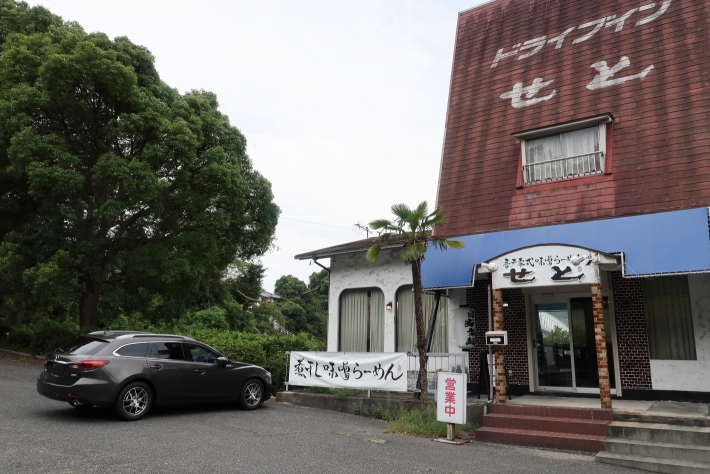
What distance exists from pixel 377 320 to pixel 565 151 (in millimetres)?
6777

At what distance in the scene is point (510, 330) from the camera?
479 inches

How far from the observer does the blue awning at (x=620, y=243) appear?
905cm

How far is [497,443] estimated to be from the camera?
29.9 ft

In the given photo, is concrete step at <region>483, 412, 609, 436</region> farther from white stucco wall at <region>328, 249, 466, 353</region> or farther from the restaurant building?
white stucco wall at <region>328, 249, 466, 353</region>

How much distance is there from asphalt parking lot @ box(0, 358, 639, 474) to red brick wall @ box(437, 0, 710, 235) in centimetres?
548

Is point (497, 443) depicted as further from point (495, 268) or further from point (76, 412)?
point (76, 412)

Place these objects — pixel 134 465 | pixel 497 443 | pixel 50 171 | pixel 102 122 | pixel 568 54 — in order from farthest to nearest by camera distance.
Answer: pixel 102 122 → pixel 50 171 → pixel 568 54 → pixel 497 443 → pixel 134 465

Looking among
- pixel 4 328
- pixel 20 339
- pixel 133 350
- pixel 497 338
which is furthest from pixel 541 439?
pixel 4 328

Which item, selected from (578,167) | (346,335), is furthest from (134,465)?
(578,167)

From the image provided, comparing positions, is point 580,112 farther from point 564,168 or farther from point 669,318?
point 669,318

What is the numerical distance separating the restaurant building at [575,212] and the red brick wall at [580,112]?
0.11 ft

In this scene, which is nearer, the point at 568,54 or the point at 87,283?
the point at 568,54

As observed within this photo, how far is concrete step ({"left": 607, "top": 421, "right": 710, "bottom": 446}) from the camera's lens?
775cm

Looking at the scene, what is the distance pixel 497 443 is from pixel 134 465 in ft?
19.9
